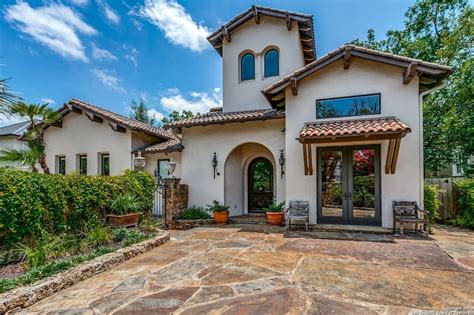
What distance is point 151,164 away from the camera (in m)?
13.3

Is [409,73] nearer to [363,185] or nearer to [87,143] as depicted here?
[363,185]

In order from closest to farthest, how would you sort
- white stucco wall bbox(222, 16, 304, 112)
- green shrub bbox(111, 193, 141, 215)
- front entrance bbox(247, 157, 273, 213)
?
green shrub bbox(111, 193, 141, 215)
white stucco wall bbox(222, 16, 304, 112)
front entrance bbox(247, 157, 273, 213)

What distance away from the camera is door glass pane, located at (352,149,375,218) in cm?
860

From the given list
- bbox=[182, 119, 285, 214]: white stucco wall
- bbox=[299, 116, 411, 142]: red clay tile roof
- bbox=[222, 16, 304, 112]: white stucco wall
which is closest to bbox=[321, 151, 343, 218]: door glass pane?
bbox=[299, 116, 411, 142]: red clay tile roof

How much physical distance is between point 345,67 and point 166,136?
10.3 m

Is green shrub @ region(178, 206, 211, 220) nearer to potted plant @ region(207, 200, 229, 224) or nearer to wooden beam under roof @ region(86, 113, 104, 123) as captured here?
potted plant @ region(207, 200, 229, 224)

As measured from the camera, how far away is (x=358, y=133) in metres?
7.42

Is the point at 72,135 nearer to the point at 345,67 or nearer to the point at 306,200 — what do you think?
the point at 306,200

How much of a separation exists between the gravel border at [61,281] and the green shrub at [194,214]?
4156mm

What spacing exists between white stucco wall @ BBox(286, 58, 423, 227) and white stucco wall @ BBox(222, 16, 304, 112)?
129 inches

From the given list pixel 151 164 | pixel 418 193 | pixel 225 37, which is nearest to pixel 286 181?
pixel 418 193

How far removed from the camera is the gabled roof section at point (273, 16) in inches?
469

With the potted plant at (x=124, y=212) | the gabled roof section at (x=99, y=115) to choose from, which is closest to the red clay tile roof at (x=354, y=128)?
the potted plant at (x=124, y=212)

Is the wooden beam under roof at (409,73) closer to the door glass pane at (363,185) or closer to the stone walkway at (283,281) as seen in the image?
the door glass pane at (363,185)
